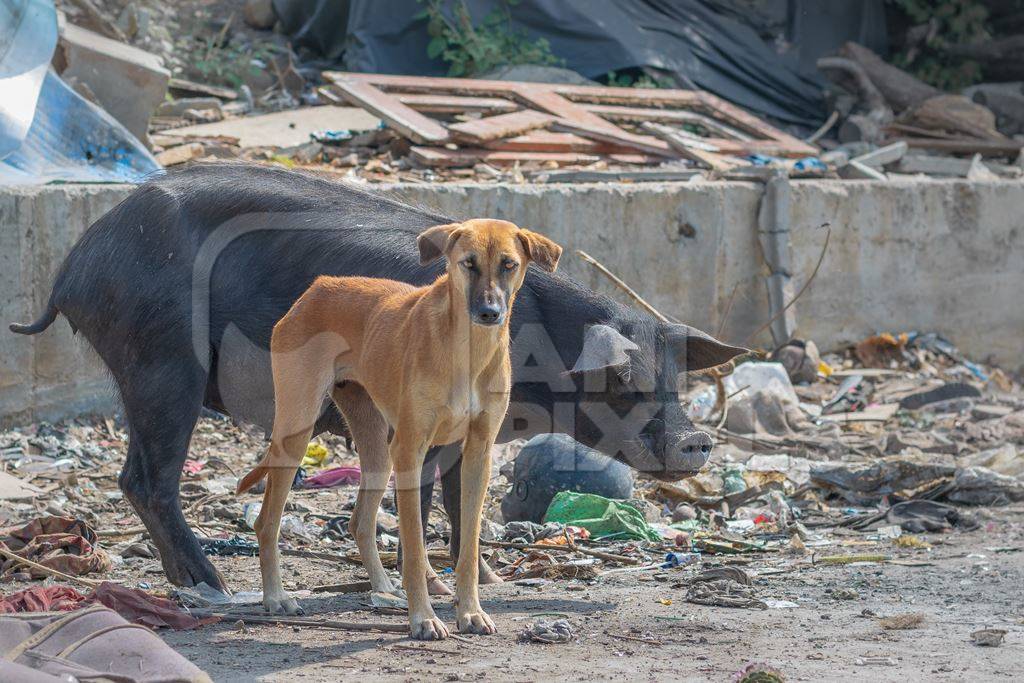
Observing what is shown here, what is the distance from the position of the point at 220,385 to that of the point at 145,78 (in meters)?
4.83

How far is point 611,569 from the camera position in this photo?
21.3 feet

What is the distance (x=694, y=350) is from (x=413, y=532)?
1.99 m

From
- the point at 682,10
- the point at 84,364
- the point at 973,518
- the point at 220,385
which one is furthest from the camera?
the point at 682,10

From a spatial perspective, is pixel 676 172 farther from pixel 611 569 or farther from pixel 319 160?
pixel 611 569

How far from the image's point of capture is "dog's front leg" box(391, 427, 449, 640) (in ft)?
16.1

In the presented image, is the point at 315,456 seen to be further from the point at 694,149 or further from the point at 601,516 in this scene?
the point at 694,149

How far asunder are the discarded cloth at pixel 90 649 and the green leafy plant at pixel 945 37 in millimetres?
13522

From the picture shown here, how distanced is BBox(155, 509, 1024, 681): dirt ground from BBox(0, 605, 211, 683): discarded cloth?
62 centimetres

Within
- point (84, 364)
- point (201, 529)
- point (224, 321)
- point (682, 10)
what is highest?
point (682, 10)

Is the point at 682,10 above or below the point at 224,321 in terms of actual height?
above

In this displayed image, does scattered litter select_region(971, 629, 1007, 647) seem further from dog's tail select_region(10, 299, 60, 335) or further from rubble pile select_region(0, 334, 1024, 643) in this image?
dog's tail select_region(10, 299, 60, 335)

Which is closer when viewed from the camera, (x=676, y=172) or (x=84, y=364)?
(x=84, y=364)

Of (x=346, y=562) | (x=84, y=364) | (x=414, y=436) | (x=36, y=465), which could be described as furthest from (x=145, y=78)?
(x=414, y=436)

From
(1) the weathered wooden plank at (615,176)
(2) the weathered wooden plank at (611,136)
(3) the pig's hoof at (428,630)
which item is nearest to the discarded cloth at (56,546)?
(3) the pig's hoof at (428,630)
